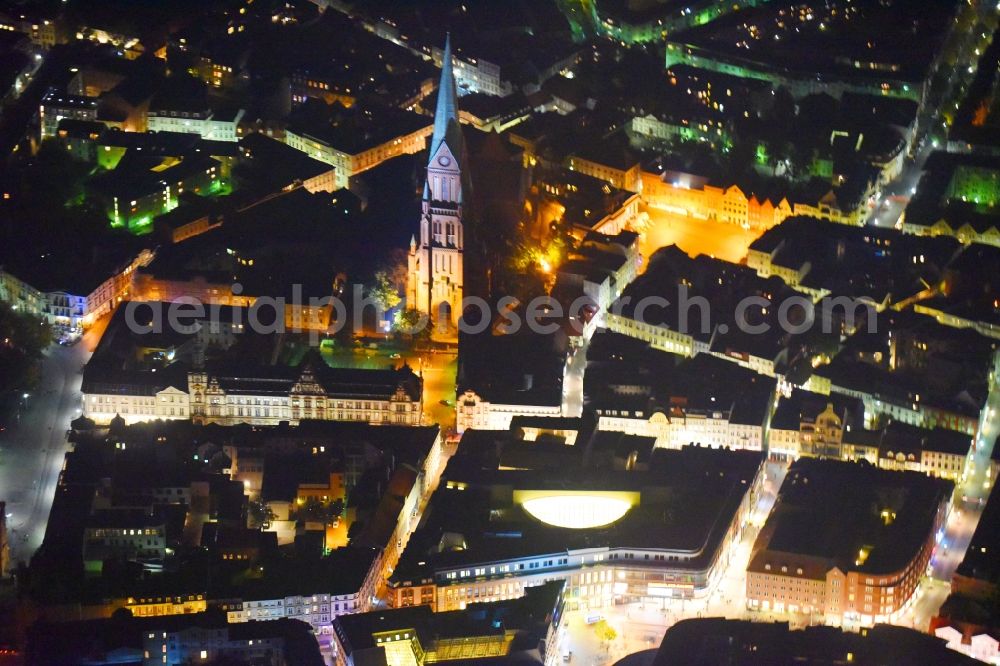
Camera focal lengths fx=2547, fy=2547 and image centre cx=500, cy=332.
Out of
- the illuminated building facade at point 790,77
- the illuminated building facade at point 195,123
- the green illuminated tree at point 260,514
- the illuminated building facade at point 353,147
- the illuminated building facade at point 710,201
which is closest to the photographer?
the green illuminated tree at point 260,514

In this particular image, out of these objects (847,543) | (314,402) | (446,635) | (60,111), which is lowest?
(446,635)

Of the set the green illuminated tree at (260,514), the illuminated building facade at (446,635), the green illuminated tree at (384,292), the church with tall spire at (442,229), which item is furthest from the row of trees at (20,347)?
the illuminated building facade at (446,635)

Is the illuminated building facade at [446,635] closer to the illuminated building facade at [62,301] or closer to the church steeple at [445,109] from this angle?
the church steeple at [445,109]

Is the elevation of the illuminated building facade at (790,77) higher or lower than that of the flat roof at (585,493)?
higher

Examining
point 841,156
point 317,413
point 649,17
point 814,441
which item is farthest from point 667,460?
point 649,17

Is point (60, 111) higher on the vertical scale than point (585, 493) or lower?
higher

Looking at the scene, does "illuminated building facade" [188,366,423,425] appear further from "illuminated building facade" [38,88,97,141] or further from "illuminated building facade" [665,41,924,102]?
"illuminated building facade" [665,41,924,102]

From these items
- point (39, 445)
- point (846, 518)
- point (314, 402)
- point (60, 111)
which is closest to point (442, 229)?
point (314, 402)

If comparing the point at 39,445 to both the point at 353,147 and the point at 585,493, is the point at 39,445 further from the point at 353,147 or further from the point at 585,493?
the point at 353,147

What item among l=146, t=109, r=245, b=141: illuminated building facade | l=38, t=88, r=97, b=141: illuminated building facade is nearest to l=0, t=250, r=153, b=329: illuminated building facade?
l=38, t=88, r=97, b=141: illuminated building facade
